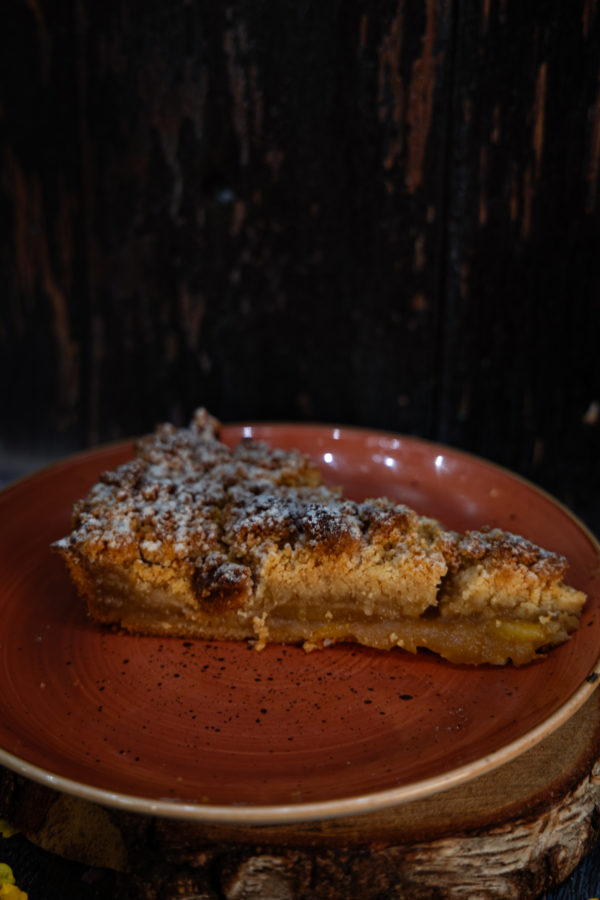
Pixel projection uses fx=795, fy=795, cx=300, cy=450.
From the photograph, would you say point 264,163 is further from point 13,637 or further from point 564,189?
point 13,637

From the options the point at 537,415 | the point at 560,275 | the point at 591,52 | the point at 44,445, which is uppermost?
the point at 591,52

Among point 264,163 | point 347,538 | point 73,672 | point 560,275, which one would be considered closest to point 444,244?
point 560,275

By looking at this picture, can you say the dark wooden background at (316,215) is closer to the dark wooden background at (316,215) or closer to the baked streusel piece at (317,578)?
the dark wooden background at (316,215)

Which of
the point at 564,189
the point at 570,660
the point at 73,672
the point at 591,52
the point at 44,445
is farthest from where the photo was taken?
the point at 44,445

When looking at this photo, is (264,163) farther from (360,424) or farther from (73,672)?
(73,672)

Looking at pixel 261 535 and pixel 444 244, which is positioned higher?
pixel 444 244

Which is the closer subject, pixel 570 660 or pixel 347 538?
pixel 570 660

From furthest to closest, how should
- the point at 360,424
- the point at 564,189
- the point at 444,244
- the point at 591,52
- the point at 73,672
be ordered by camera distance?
1. the point at 360,424
2. the point at 444,244
3. the point at 564,189
4. the point at 591,52
5. the point at 73,672

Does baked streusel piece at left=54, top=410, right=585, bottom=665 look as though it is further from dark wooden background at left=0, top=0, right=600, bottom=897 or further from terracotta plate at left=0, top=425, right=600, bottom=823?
dark wooden background at left=0, top=0, right=600, bottom=897
